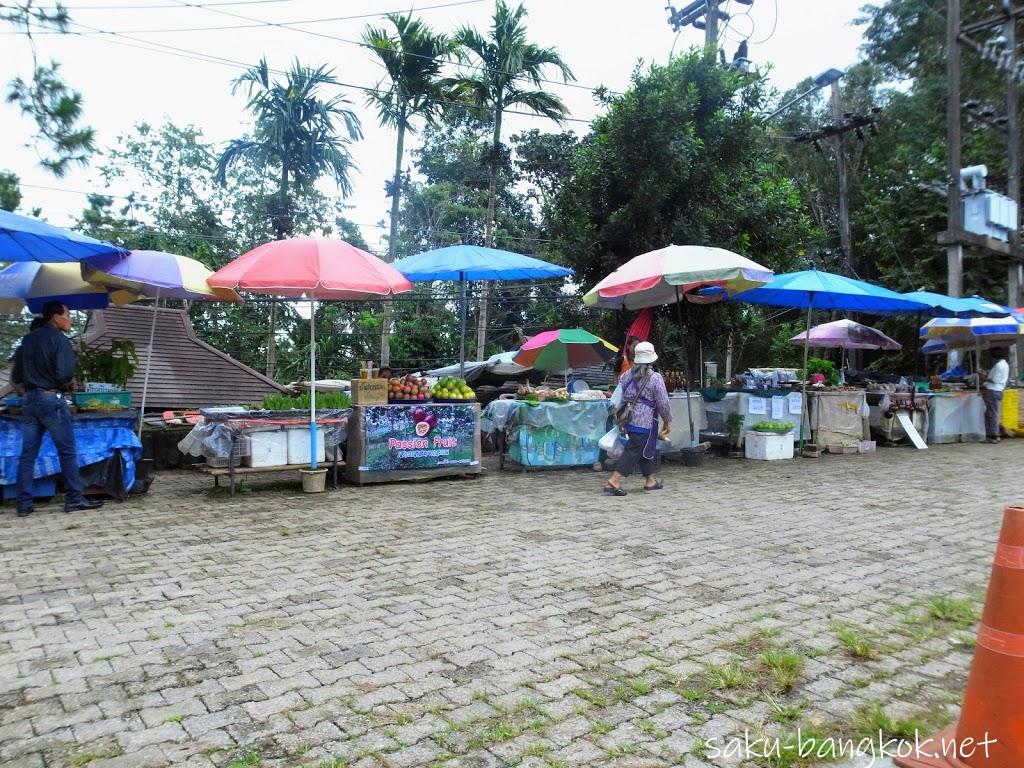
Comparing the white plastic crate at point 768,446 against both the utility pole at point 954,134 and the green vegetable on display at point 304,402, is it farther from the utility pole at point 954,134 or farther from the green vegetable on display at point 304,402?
the utility pole at point 954,134

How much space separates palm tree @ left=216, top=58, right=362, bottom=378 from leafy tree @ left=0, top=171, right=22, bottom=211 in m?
12.1

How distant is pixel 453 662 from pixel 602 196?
11.4m

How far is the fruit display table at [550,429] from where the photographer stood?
33.4ft

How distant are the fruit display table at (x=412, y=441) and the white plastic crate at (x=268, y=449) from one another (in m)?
0.88

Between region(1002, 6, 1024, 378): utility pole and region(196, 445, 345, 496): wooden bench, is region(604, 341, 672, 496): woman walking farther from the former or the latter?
region(1002, 6, 1024, 378): utility pole

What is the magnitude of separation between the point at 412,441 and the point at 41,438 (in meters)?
3.83

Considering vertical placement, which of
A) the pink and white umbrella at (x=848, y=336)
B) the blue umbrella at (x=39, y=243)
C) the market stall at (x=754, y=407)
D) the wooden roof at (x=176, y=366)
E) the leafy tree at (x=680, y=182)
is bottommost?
the market stall at (x=754, y=407)

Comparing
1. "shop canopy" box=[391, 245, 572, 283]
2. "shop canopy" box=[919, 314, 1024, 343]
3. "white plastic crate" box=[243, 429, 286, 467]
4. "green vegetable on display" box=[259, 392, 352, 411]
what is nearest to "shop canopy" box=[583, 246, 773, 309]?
"shop canopy" box=[391, 245, 572, 283]

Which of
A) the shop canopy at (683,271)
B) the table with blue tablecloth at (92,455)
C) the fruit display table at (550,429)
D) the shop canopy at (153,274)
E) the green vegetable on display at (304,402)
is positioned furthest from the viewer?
the fruit display table at (550,429)

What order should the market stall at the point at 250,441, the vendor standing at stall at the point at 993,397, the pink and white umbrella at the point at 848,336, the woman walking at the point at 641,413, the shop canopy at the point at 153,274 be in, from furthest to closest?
the pink and white umbrella at the point at 848,336 → the vendor standing at stall at the point at 993,397 → the woman walking at the point at 641,413 → the market stall at the point at 250,441 → the shop canopy at the point at 153,274

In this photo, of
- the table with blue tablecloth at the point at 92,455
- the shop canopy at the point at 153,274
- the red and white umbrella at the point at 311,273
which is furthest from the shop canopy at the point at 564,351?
the table with blue tablecloth at the point at 92,455

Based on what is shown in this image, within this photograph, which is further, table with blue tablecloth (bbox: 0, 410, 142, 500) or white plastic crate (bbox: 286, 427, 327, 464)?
white plastic crate (bbox: 286, 427, 327, 464)

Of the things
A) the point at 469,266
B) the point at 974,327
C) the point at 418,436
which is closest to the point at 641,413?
the point at 418,436

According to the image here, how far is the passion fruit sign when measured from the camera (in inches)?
343
